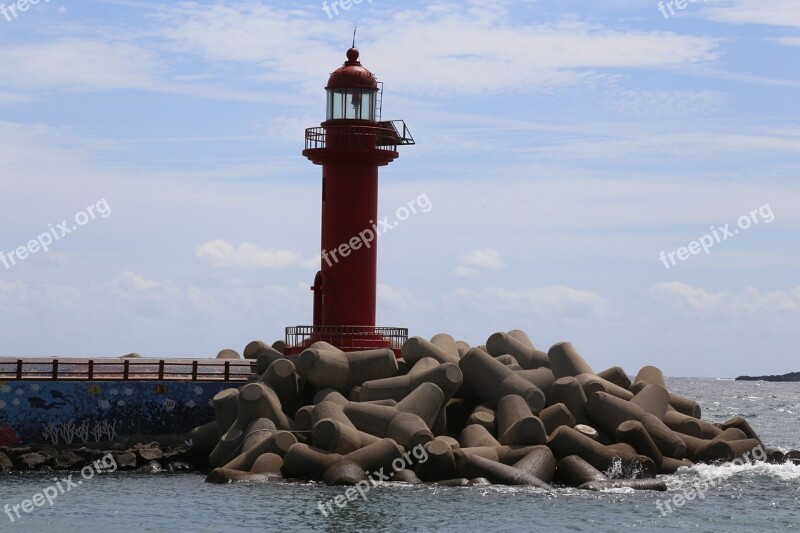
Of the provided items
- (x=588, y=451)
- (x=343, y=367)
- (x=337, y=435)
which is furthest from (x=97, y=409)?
(x=588, y=451)

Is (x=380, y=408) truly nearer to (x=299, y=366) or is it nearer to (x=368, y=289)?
(x=299, y=366)

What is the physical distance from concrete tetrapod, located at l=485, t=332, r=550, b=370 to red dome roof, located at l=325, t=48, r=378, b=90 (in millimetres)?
7464

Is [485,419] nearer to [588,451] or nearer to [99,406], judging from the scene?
[588,451]

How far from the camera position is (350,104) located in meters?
34.0

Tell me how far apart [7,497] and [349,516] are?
23.7 feet

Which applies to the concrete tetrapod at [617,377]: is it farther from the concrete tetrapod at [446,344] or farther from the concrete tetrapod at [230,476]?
the concrete tetrapod at [230,476]

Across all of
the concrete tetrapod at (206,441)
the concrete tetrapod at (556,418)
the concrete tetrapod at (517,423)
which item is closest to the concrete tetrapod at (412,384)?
the concrete tetrapod at (517,423)

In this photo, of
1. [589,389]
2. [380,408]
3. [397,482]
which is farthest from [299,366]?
[589,389]

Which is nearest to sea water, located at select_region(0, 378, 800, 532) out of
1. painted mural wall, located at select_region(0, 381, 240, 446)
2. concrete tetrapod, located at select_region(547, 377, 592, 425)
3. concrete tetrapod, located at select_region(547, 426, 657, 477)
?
Result: concrete tetrapod, located at select_region(547, 426, 657, 477)

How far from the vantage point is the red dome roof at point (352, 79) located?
111 feet

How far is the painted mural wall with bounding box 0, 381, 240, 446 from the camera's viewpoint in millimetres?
30531

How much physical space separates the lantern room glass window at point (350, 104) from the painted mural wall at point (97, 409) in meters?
7.82

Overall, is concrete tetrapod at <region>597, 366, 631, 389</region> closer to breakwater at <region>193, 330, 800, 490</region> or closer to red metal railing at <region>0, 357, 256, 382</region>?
breakwater at <region>193, 330, 800, 490</region>

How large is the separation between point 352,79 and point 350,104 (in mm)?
667
